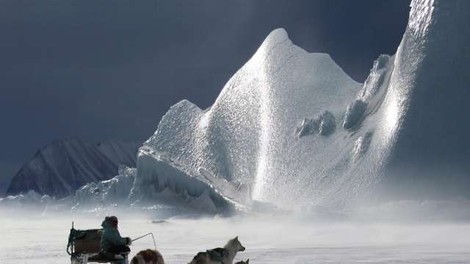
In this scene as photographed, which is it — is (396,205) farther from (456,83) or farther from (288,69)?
(288,69)

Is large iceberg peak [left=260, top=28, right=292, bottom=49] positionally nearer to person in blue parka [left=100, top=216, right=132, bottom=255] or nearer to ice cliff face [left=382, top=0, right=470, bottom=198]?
ice cliff face [left=382, top=0, right=470, bottom=198]

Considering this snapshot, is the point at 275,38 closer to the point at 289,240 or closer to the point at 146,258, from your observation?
the point at 289,240

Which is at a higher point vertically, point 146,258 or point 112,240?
point 112,240

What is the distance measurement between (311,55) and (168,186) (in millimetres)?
32844

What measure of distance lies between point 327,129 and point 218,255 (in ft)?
262

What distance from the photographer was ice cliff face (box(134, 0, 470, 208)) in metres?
71.4

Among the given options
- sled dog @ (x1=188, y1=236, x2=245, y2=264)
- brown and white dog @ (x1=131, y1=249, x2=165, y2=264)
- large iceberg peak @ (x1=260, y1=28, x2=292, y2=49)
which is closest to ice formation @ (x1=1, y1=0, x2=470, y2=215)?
large iceberg peak @ (x1=260, y1=28, x2=292, y2=49)

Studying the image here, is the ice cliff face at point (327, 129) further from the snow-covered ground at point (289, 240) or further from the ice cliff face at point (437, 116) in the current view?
the snow-covered ground at point (289, 240)

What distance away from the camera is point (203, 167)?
10431cm

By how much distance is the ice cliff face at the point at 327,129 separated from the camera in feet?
234

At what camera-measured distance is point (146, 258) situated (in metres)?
13.2

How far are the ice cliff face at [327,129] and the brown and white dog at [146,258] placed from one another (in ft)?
200

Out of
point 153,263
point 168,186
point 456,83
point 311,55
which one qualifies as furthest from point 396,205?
point 153,263

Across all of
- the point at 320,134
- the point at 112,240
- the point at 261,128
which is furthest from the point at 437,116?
the point at 112,240
